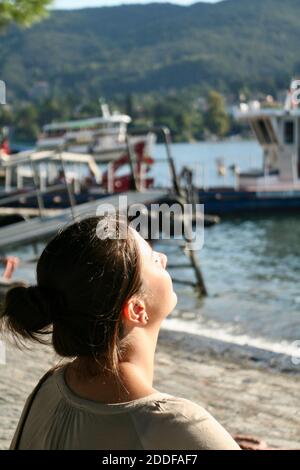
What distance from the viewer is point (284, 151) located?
110ft

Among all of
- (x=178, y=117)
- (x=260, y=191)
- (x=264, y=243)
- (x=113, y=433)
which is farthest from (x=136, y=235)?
(x=178, y=117)

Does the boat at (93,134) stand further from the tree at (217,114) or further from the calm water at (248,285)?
the tree at (217,114)

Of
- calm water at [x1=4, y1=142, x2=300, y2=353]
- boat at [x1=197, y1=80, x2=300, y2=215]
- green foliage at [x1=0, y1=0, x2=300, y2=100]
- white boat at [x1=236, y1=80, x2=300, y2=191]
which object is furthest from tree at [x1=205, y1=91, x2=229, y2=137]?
calm water at [x1=4, y1=142, x2=300, y2=353]

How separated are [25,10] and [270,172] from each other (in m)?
24.1

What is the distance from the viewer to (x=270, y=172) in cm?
3391

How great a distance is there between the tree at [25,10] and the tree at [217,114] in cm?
9018

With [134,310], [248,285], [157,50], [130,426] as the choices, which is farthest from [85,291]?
[157,50]

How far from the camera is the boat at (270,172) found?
31.3 m

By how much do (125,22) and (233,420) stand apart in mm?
165843

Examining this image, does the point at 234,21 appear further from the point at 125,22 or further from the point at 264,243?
the point at 264,243

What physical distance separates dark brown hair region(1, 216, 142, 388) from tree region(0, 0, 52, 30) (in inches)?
376

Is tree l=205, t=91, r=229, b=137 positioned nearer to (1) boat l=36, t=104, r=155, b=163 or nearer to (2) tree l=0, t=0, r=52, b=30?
(1) boat l=36, t=104, r=155, b=163

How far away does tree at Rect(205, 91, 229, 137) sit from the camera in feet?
330

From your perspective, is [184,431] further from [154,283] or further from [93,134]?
[93,134]
